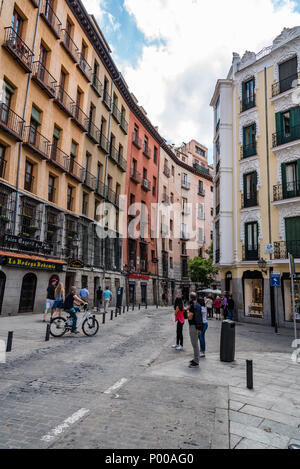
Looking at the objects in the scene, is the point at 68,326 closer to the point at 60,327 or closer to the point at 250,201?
the point at 60,327

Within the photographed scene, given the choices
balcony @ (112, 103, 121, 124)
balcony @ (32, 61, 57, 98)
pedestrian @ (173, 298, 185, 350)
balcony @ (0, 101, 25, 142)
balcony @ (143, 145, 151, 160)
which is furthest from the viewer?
balcony @ (143, 145, 151, 160)

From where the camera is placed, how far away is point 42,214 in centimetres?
1839

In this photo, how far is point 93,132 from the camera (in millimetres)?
25531

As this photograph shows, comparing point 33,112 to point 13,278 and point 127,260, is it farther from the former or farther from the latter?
point 127,260

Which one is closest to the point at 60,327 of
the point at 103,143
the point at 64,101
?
the point at 64,101

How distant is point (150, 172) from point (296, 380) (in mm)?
33348

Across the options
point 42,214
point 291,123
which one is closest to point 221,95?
point 291,123

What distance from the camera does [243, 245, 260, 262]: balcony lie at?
20625 millimetres

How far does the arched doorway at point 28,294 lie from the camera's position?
54.4ft

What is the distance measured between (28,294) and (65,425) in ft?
46.6

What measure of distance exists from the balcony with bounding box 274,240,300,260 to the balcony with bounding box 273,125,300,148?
6435mm

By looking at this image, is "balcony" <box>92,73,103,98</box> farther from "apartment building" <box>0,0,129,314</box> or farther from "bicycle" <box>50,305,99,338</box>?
"bicycle" <box>50,305,99,338</box>

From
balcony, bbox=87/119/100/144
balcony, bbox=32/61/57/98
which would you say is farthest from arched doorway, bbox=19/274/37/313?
balcony, bbox=87/119/100/144

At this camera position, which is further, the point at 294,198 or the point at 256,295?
the point at 256,295
